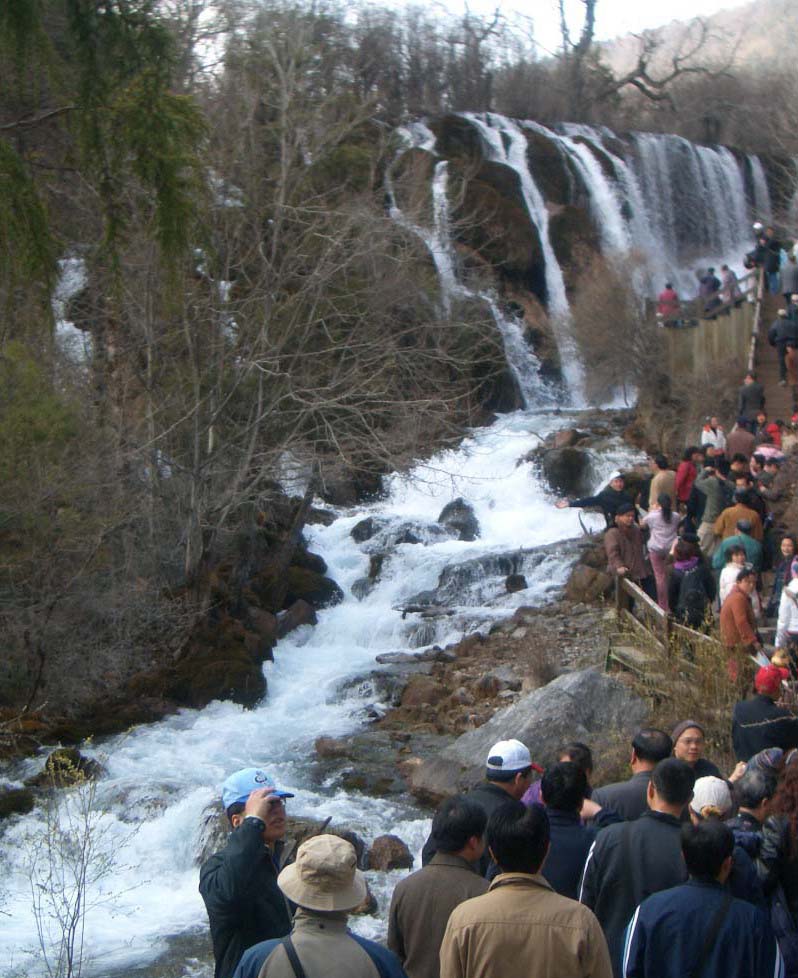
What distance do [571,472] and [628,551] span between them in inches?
377

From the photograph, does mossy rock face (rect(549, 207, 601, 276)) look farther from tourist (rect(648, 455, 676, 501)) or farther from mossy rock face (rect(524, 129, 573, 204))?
tourist (rect(648, 455, 676, 501))

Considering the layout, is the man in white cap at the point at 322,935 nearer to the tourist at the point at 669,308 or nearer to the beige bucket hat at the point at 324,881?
the beige bucket hat at the point at 324,881

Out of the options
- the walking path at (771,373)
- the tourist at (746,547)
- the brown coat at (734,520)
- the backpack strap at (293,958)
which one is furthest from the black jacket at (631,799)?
the walking path at (771,373)

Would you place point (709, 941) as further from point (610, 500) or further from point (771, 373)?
point (771, 373)

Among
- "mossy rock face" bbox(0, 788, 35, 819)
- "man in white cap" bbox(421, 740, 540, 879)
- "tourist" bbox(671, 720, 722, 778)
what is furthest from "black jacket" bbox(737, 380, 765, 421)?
"man in white cap" bbox(421, 740, 540, 879)

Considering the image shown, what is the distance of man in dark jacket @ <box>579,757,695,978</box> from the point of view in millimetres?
4023

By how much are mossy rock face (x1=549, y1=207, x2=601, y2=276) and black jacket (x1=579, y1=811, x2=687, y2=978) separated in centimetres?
2528

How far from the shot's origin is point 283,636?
1680 centimetres

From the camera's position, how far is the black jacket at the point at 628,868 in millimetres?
4020

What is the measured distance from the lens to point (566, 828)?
4.35 m

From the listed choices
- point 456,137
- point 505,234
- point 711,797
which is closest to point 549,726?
point 711,797

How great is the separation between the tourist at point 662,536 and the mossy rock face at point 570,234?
17535mm

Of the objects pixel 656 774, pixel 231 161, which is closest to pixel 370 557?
pixel 231 161

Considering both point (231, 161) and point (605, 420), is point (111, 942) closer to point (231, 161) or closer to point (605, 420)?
point (231, 161)
